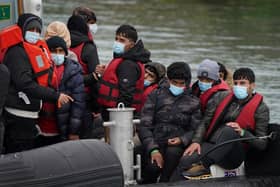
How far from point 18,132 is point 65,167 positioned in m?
1.37

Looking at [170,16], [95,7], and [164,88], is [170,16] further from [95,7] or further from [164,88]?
[164,88]

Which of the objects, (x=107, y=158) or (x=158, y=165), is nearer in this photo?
(x=107, y=158)

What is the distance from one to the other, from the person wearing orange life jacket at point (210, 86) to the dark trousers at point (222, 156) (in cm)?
33

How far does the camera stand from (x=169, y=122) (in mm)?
6395

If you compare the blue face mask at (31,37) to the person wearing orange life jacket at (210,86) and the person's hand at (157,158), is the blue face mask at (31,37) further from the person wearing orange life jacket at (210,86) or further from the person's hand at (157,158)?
the person wearing orange life jacket at (210,86)

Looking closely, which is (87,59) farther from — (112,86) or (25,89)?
(25,89)

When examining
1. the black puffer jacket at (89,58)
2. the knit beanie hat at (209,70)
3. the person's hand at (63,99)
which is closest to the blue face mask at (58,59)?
the person's hand at (63,99)

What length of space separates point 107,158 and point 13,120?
4.21 feet

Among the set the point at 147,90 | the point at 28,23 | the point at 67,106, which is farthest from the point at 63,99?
the point at 147,90

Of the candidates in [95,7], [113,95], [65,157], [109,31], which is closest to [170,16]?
[95,7]

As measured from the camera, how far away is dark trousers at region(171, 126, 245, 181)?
6.07 metres

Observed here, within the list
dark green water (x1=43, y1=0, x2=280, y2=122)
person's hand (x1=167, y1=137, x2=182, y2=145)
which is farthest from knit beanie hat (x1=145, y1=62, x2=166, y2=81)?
dark green water (x1=43, y1=0, x2=280, y2=122)

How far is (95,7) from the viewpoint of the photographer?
3005 cm

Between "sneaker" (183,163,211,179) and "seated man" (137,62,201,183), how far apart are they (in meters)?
0.17
